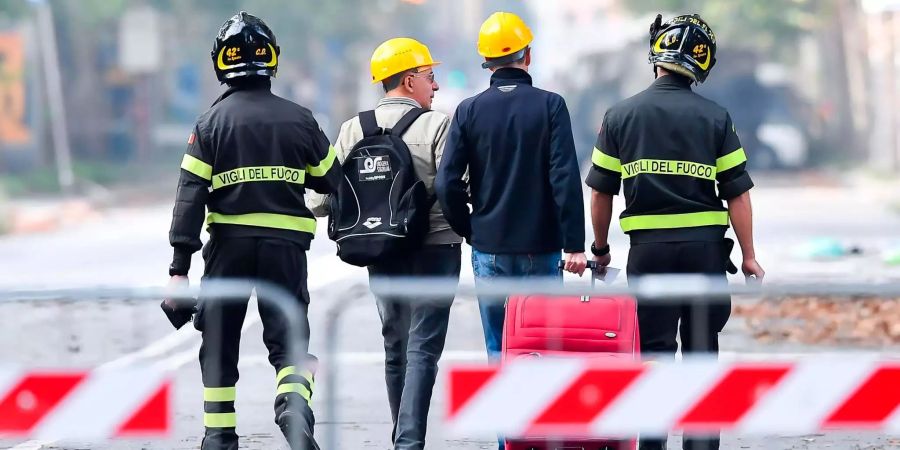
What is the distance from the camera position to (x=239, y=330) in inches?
272

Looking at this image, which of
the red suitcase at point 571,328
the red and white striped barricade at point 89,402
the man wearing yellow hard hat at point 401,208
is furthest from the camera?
the man wearing yellow hard hat at point 401,208

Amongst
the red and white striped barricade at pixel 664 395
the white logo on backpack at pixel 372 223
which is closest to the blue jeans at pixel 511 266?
the white logo on backpack at pixel 372 223

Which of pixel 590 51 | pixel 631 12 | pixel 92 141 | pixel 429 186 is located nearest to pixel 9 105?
pixel 92 141

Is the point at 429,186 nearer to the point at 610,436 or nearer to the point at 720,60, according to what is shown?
the point at 610,436

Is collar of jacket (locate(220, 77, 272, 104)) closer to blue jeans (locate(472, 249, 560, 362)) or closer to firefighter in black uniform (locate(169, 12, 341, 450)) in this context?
firefighter in black uniform (locate(169, 12, 341, 450))

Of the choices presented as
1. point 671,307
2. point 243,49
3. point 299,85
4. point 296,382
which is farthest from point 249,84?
point 299,85

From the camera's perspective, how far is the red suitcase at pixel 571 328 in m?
6.29

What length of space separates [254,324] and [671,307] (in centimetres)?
744

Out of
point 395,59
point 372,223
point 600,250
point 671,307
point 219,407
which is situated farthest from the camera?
point 395,59

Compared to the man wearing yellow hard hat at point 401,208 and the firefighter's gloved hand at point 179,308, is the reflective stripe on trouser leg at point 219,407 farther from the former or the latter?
the man wearing yellow hard hat at point 401,208

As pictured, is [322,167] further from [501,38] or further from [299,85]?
[299,85]

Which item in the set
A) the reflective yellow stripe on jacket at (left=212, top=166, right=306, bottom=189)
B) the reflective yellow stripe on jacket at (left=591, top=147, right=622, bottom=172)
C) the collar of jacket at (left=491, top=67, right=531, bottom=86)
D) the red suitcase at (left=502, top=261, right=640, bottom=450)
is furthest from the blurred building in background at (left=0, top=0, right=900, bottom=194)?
the red suitcase at (left=502, top=261, right=640, bottom=450)

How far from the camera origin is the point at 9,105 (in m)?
40.3

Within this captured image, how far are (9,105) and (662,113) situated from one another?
114 feet
